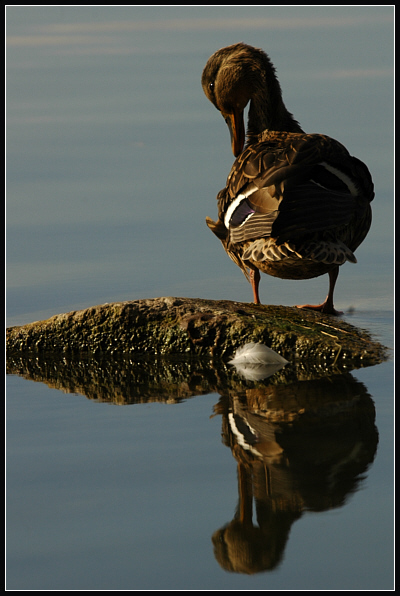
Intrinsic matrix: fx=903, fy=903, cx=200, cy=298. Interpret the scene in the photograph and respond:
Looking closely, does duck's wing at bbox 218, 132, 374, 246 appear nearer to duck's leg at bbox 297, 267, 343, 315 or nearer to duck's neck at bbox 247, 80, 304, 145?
duck's leg at bbox 297, 267, 343, 315

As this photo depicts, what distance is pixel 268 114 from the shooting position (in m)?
8.55

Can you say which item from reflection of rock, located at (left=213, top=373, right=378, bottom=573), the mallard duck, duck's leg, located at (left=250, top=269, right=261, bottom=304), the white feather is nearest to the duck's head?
the mallard duck

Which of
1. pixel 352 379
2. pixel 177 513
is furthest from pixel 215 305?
pixel 177 513

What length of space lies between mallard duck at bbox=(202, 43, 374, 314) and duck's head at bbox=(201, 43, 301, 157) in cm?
47

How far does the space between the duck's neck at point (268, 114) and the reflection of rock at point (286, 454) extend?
3518mm

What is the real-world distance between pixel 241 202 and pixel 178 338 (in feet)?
4.26

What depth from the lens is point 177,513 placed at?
3859 millimetres

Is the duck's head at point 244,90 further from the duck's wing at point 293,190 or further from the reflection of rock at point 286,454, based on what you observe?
the reflection of rock at point 286,454

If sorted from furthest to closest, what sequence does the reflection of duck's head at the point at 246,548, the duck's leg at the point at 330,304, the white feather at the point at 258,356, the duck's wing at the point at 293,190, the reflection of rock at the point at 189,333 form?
the duck's leg at the point at 330,304
the duck's wing at the point at 293,190
the reflection of rock at the point at 189,333
the white feather at the point at 258,356
the reflection of duck's head at the point at 246,548

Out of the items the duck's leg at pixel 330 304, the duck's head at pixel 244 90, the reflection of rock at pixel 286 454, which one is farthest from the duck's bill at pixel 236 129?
the reflection of rock at pixel 286 454

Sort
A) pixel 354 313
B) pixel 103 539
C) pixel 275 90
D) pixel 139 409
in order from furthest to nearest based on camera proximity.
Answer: pixel 275 90, pixel 354 313, pixel 139 409, pixel 103 539

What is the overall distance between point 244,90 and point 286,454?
5.03 metres

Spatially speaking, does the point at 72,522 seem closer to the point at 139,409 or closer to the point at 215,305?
the point at 139,409

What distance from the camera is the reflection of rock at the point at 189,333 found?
20.0 ft
